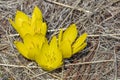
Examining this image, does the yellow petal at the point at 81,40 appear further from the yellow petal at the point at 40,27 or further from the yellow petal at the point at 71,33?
the yellow petal at the point at 40,27

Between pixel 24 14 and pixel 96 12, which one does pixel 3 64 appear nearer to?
pixel 24 14

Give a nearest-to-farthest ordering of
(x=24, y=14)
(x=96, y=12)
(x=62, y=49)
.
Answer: (x=62, y=49) → (x=24, y=14) → (x=96, y=12)

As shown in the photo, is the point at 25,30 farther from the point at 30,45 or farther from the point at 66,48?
the point at 66,48

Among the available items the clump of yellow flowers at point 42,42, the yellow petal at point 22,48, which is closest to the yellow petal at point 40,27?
the clump of yellow flowers at point 42,42

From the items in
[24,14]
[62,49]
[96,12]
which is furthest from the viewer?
[96,12]

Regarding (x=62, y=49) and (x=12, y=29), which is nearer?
(x=62, y=49)

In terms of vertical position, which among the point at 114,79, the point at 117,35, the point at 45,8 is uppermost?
the point at 45,8

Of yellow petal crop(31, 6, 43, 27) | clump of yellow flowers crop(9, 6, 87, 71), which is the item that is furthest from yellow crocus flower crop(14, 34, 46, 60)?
yellow petal crop(31, 6, 43, 27)

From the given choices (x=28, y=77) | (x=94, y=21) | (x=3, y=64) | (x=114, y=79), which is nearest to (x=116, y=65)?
(x=114, y=79)
